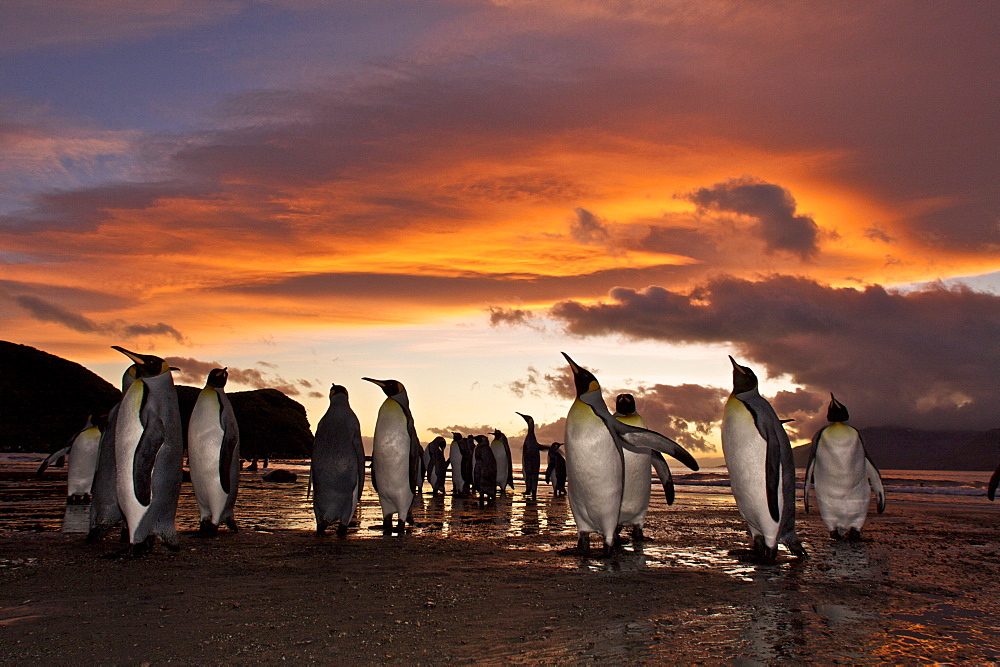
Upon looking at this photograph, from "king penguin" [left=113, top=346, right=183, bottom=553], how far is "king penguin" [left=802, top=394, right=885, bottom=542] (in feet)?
26.3

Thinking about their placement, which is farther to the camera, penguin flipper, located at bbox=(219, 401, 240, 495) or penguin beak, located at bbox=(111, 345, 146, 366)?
penguin flipper, located at bbox=(219, 401, 240, 495)

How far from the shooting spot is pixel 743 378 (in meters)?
7.86

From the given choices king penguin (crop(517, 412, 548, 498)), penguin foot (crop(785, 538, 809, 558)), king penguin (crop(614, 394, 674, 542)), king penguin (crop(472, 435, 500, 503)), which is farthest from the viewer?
king penguin (crop(517, 412, 548, 498))

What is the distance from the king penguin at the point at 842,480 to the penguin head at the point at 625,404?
271 cm

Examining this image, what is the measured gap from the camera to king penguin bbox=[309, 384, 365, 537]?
30.0 feet

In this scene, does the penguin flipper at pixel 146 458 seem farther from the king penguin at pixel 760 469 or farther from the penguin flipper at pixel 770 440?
the penguin flipper at pixel 770 440

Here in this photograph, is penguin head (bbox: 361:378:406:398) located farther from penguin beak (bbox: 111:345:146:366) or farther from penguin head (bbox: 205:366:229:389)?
penguin beak (bbox: 111:345:146:366)

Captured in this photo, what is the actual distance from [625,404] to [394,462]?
318cm

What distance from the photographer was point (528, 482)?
20.2 m

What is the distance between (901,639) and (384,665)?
305cm

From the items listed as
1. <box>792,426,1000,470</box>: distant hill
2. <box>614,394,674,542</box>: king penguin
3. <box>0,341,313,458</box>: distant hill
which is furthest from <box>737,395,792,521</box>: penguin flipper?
<box>792,426,1000,470</box>: distant hill

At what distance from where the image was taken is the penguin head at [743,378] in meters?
7.85

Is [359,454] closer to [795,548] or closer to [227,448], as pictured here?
[227,448]

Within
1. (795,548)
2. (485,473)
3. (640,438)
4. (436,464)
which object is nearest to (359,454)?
(640,438)
